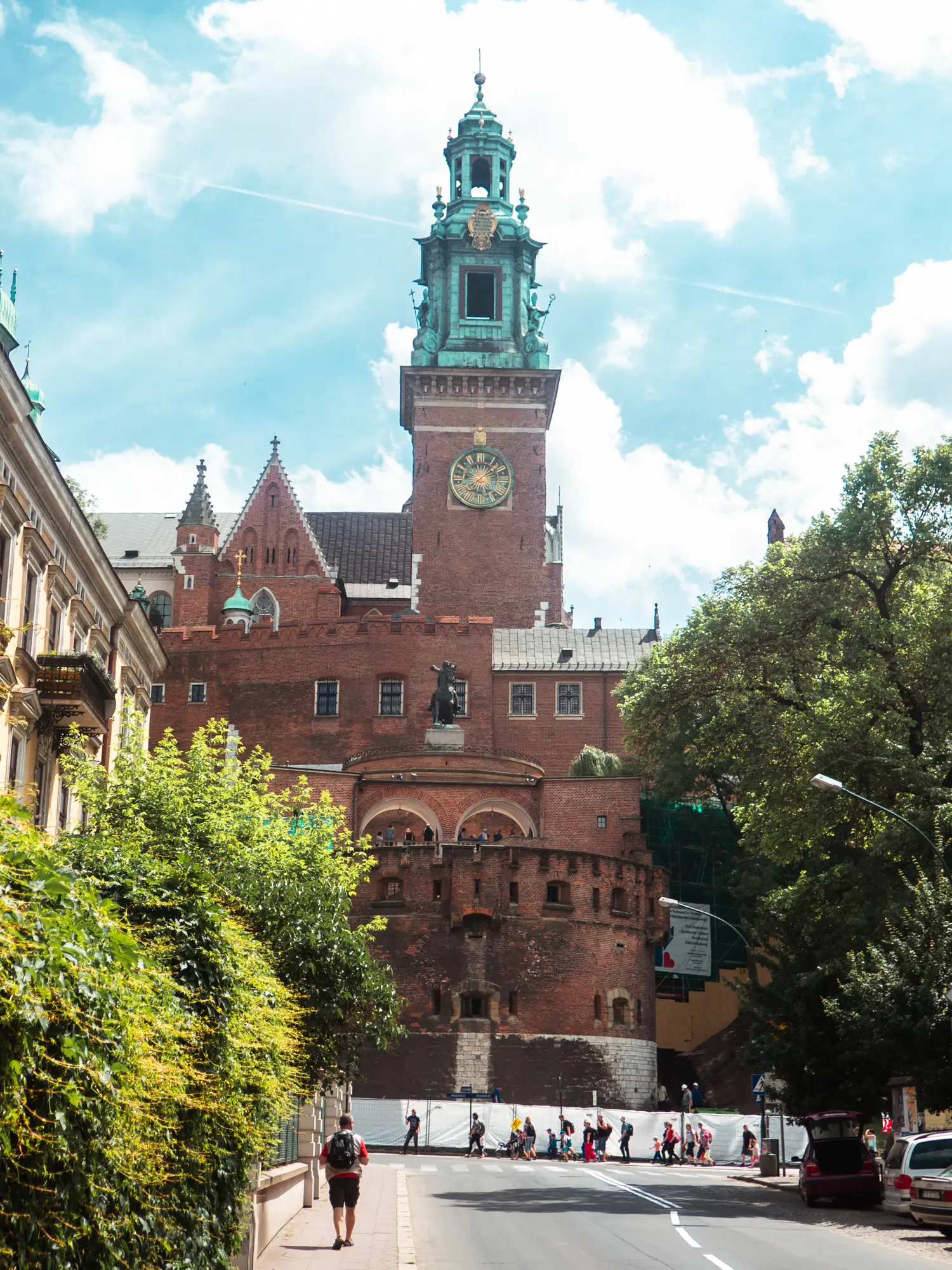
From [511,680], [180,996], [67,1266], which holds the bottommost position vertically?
[67,1266]

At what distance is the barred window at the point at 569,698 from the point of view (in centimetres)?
6850

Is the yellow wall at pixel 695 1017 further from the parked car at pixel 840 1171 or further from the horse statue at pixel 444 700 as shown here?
the parked car at pixel 840 1171

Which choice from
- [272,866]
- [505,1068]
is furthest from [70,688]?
[505,1068]

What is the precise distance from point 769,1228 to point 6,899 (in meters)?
16.5

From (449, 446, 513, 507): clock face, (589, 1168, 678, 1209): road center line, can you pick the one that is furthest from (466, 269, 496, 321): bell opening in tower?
(589, 1168, 678, 1209): road center line

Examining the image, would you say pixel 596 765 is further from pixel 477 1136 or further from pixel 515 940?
pixel 477 1136

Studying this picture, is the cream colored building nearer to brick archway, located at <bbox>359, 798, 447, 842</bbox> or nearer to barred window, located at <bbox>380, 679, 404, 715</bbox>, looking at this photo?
brick archway, located at <bbox>359, 798, 447, 842</bbox>

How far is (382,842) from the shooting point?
2178 inches

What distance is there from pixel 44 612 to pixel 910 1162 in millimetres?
17316

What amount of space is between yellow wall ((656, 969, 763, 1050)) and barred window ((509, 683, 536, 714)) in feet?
51.6

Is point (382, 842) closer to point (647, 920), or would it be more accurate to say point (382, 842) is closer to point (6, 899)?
point (647, 920)

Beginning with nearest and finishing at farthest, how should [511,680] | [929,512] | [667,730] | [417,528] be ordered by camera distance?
[929,512] < [667,730] < [511,680] < [417,528]

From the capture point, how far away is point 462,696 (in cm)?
6800

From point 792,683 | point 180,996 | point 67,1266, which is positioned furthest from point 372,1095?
point 67,1266
